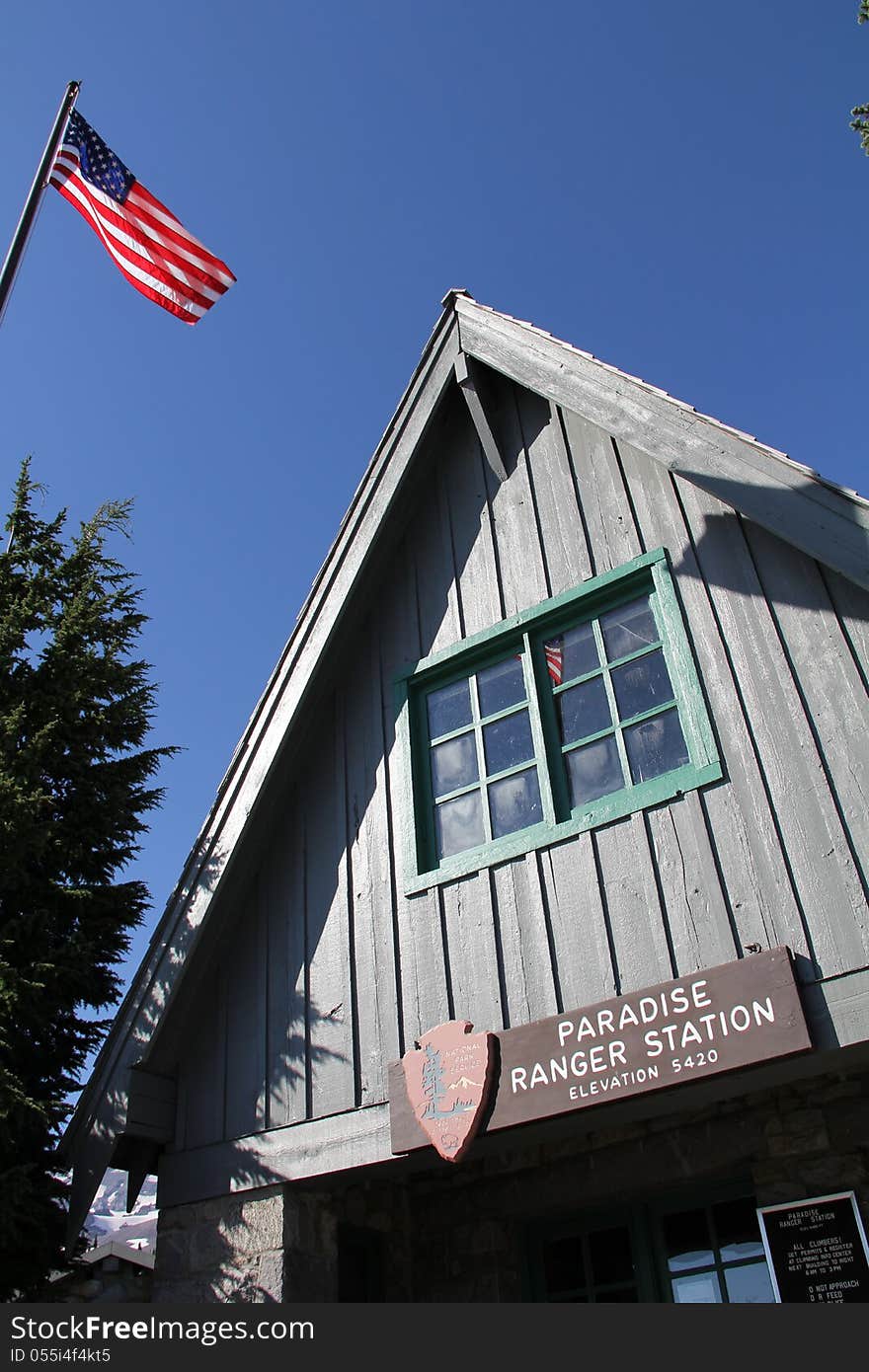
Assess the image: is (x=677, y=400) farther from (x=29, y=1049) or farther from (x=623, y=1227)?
(x=29, y=1049)

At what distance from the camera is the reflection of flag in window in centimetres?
562

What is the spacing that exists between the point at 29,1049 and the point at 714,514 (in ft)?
15.1

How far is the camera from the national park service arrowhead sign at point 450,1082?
178 inches

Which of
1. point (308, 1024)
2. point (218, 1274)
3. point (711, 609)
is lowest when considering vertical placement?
point (218, 1274)

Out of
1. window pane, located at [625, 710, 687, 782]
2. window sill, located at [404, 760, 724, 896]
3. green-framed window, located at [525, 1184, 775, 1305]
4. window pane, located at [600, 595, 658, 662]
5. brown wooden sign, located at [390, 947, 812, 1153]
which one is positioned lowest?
green-framed window, located at [525, 1184, 775, 1305]

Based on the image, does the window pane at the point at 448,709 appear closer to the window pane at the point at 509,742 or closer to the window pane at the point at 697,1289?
the window pane at the point at 509,742

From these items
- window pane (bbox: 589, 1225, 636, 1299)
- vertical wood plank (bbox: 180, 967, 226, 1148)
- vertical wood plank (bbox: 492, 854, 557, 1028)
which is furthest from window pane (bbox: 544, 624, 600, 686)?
window pane (bbox: 589, 1225, 636, 1299)

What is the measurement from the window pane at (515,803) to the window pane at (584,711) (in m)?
0.28

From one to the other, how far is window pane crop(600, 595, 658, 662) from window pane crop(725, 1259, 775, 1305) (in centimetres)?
297

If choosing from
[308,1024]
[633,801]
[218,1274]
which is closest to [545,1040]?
[633,801]

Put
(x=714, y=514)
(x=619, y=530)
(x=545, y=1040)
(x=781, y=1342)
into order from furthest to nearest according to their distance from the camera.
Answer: (x=619, y=530) → (x=714, y=514) → (x=545, y=1040) → (x=781, y=1342)

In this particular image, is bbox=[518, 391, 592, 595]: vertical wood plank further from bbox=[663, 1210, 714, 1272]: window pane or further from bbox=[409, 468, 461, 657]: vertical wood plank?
bbox=[663, 1210, 714, 1272]: window pane

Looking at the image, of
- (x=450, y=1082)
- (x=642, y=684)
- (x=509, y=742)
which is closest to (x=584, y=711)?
(x=642, y=684)

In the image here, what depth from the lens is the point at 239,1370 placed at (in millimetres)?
3436
